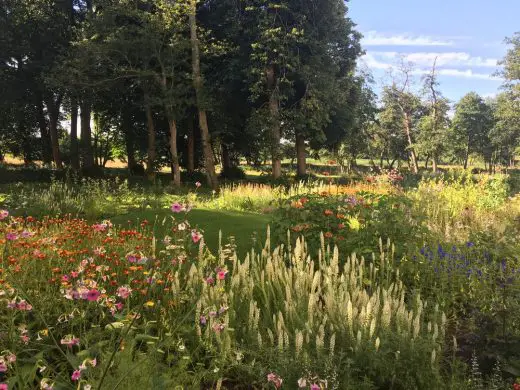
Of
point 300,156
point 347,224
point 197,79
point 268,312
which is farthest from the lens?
point 300,156

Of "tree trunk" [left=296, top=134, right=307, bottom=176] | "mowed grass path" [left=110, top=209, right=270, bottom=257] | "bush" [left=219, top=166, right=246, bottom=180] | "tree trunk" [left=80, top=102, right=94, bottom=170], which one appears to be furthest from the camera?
"bush" [left=219, top=166, right=246, bottom=180]

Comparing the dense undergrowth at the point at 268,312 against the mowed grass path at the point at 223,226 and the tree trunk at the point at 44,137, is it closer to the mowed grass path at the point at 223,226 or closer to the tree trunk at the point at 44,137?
the mowed grass path at the point at 223,226

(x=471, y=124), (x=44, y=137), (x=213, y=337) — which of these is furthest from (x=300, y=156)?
(x=471, y=124)

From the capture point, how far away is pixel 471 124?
56.0 metres

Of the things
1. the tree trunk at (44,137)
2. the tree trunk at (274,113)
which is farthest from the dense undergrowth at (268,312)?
the tree trunk at (44,137)

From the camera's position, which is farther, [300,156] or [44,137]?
[44,137]

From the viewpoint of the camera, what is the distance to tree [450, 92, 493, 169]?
2199 inches

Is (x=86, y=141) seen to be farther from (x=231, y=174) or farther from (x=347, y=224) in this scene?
(x=347, y=224)

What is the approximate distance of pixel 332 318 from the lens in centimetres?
330

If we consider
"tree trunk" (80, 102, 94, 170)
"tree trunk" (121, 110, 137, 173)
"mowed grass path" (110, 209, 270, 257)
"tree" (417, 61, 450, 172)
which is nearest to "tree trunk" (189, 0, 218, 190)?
"tree trunk" (80, 102, 94, 170)

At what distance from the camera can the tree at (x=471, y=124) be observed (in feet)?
183

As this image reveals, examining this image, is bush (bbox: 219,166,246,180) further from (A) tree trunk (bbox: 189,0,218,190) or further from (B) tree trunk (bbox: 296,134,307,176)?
(A) tree trunk (bbox: 189,0,218,190)

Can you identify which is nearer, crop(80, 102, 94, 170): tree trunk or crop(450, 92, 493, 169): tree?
crop(80, 102, 94, 170): tree trunk

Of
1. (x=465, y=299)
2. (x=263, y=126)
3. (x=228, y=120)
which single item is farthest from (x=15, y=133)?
(x=465, y=299)
